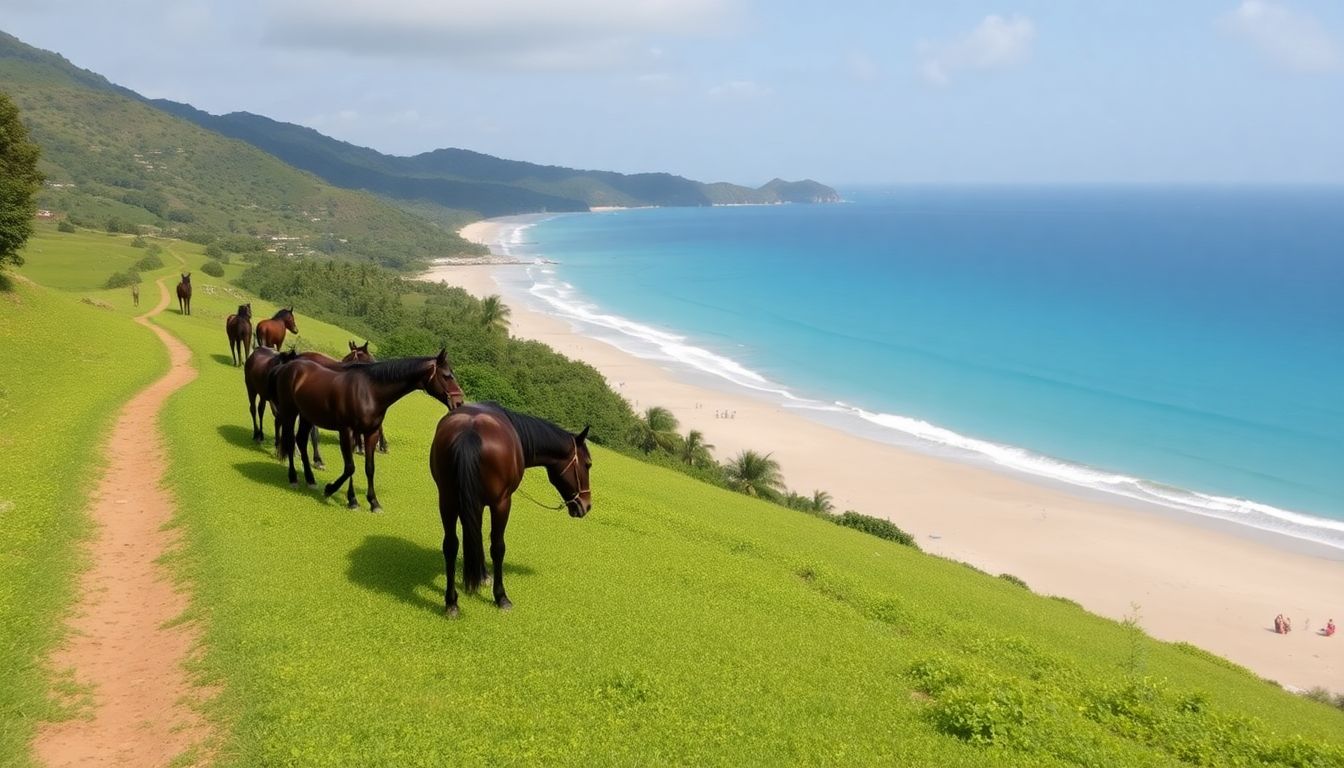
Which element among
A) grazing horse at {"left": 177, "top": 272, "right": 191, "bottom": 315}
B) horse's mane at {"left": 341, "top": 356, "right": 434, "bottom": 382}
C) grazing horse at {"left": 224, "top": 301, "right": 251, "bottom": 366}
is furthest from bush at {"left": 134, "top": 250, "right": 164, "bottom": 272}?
horse's mane at {"left": 341, "top": 356, "right": 434, "bottom": 382}

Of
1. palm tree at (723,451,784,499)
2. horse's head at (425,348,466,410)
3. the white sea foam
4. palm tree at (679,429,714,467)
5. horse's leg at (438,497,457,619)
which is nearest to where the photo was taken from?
horse's leg at (438,497,457,619)

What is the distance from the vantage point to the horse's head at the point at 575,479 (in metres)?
11.8

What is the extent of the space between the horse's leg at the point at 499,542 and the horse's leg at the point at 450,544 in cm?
52

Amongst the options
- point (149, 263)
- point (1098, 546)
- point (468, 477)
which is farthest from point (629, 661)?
point (149, 263)

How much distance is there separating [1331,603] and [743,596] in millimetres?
36967

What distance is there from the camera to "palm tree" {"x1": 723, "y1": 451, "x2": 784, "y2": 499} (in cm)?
3984

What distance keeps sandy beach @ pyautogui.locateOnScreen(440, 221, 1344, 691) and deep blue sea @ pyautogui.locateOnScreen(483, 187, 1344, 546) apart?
4668 mm

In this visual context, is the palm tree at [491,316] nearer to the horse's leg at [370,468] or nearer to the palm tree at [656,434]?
the palm tree at [656,434]

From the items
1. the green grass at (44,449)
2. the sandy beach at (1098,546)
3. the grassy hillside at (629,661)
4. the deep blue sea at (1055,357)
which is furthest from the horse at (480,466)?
the deep blue sea at (1055,357)

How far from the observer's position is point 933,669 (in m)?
10.8

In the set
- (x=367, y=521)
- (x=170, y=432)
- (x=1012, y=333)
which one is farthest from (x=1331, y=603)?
(x=1012, y=333)

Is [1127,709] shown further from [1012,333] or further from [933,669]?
[1012,333]

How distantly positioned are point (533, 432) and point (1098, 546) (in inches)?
1532

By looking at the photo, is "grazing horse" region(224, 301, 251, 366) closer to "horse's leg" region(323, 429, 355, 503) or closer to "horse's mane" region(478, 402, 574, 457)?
"horse's leg" region(323, 429, 355, 503)
